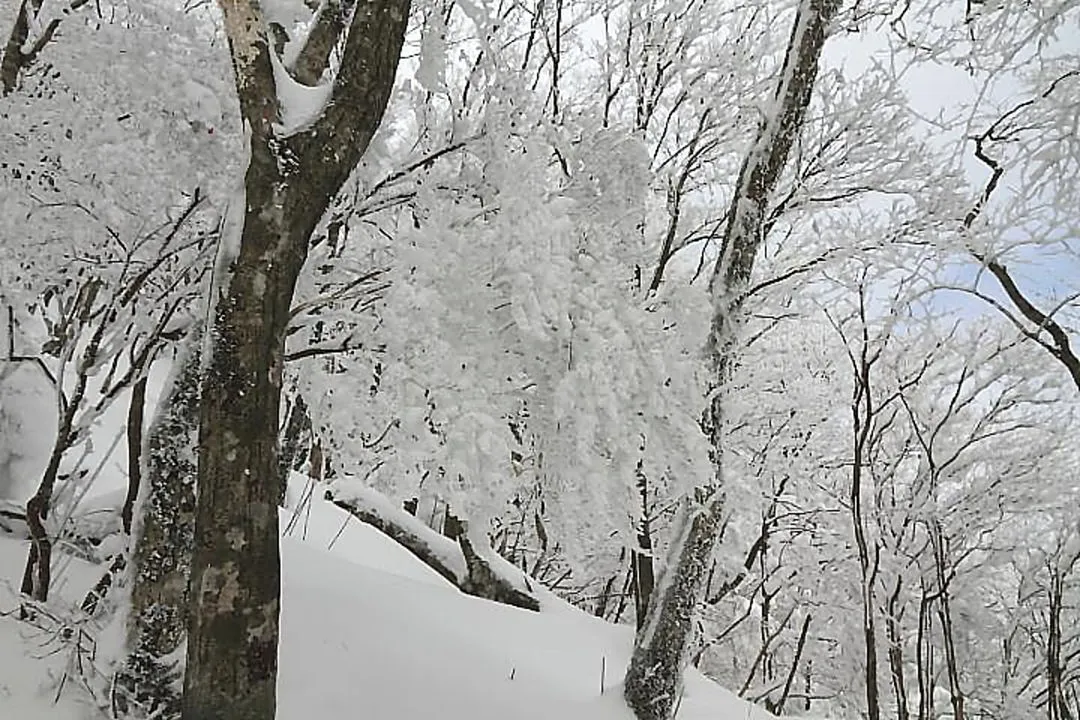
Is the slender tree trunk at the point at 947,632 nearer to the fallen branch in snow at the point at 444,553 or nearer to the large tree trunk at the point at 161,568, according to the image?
the fallen branch in snow at the point at 444,553

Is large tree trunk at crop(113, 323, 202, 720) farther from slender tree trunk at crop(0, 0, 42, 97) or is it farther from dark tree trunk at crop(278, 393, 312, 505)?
dark tree trunk at crop(278, 393, 312, 505)

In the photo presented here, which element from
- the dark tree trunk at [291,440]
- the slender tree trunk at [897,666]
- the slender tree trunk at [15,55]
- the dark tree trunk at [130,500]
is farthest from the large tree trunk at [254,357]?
the slender tree trunk at [897,666]

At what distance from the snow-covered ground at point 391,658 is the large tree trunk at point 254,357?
1317 mm

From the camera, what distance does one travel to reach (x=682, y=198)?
966cm

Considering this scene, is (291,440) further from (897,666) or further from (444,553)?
(897,666)

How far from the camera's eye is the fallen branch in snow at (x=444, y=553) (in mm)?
7676

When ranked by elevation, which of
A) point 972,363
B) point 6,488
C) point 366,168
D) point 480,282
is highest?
point 972,363

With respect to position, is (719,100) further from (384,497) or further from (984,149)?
(384,497)

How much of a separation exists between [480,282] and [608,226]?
93cm

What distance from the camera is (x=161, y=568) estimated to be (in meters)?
3.95

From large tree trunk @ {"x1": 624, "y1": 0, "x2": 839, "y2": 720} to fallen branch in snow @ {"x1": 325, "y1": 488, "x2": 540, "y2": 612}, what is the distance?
220 cm

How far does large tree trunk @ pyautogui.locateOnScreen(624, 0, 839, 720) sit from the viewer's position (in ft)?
17.3

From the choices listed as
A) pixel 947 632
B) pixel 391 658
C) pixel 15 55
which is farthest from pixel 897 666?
pixel 15 55

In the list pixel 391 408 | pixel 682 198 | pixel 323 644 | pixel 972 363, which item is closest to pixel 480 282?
pixel 391 408
